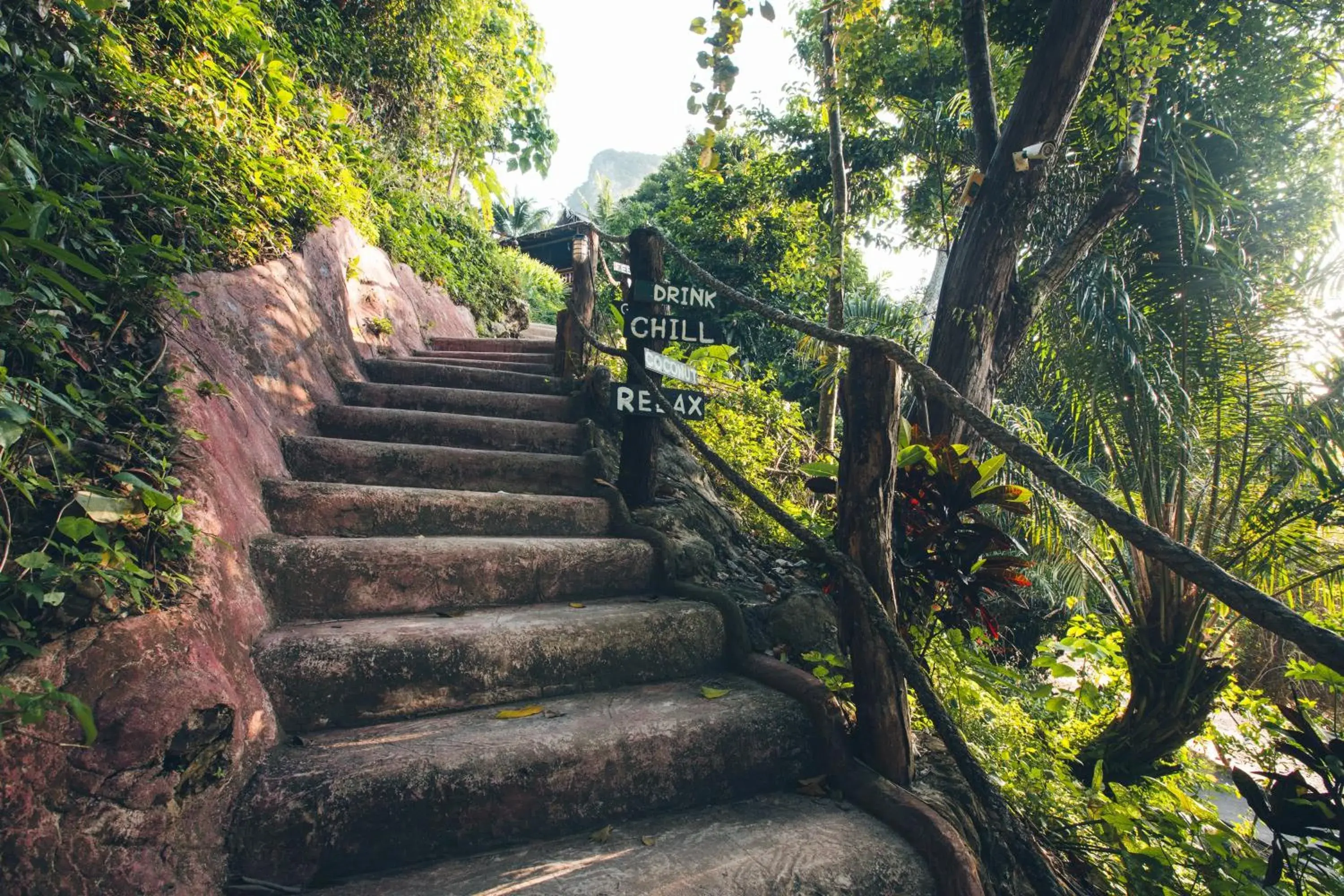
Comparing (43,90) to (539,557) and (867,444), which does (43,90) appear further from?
(867,444)

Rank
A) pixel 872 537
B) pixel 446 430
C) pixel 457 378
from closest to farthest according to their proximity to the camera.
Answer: pixel 872 537
pixel 446 430
pixel 457 378

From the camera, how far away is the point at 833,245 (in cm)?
706

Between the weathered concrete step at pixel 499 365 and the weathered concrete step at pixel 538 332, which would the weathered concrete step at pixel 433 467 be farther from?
the weathered concrete step at pixel 538 332

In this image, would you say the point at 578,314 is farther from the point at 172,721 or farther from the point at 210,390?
the point at 172,721

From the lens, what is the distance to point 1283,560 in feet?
10.0

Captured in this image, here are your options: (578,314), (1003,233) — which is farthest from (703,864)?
(578,314)

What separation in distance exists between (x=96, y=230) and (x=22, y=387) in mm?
752

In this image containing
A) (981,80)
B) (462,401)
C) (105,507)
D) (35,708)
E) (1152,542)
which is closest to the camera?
(35,708)

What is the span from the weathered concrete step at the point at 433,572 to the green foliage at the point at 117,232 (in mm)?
454

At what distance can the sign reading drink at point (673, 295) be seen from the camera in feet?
9.41

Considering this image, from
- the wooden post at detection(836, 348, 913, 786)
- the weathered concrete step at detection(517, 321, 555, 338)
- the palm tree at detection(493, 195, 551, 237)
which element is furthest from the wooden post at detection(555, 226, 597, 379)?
the palm tree at detection(493, 195, 551, 237)

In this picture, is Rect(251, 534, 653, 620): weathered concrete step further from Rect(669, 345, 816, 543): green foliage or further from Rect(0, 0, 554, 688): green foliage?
Rect(669, 345, 816, 543): green foliage

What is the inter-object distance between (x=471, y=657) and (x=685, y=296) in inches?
74.7

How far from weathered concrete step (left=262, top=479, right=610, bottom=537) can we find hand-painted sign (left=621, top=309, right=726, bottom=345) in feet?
2.90
